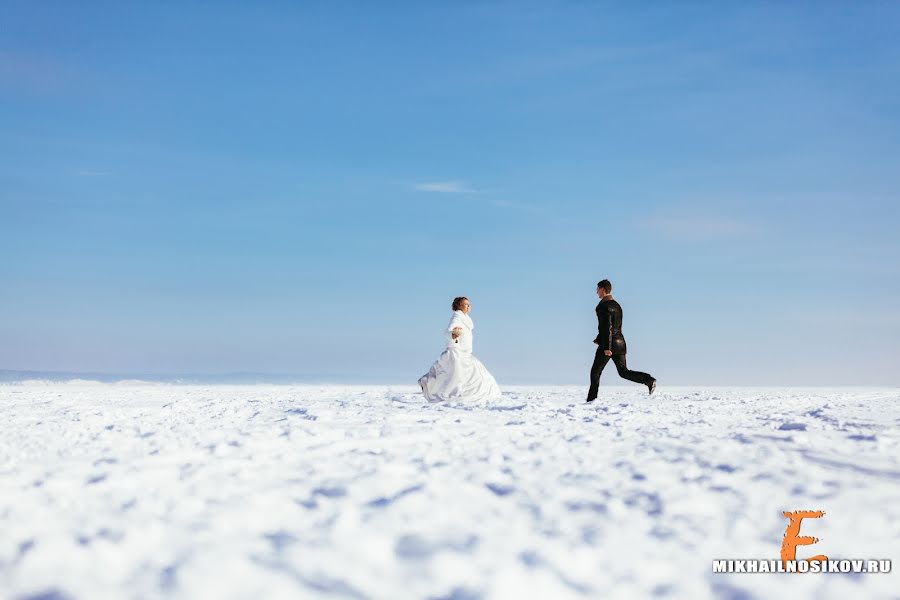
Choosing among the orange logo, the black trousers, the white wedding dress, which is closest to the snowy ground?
the orange logo

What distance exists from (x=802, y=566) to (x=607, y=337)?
9.23m

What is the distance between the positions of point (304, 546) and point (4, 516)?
2.21 metres

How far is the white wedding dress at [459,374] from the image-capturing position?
13.0 m

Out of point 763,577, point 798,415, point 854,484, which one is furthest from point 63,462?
point 798,415


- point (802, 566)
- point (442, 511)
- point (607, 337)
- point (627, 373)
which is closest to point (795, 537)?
point (802, 566)

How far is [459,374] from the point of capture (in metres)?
12.9

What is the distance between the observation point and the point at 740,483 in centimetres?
533

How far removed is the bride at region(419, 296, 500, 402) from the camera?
1296 centimetres

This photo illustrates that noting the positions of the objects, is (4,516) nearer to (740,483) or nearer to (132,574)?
(132,574)

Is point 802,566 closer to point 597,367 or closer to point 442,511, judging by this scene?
point 442,511

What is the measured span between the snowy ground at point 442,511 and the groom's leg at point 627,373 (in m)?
5.71

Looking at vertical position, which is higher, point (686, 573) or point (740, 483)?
point (740, 483)

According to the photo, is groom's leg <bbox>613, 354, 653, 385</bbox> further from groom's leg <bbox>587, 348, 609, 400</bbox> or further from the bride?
the bride

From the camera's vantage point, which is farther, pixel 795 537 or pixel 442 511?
pixel 442 511
